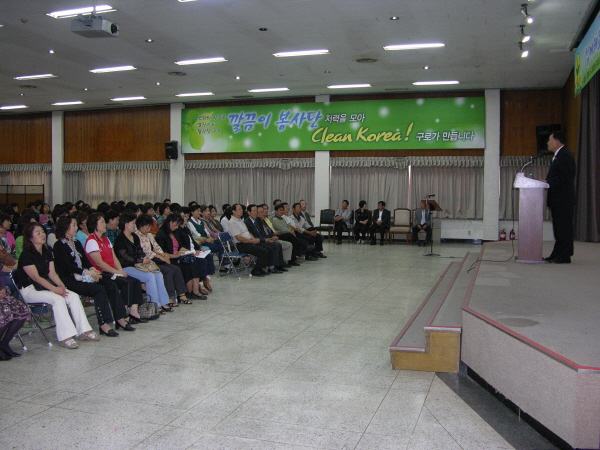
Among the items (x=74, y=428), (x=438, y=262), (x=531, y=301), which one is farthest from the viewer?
(x=438, y=262)

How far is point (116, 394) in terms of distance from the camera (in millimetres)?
3453

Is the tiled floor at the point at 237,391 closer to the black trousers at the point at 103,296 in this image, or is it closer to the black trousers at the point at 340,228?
the black trousers at the point at 103,296

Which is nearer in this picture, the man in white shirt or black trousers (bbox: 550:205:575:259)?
black trousers (bbox: 550:205:575:259)

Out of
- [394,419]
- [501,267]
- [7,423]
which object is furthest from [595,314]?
[7,423]

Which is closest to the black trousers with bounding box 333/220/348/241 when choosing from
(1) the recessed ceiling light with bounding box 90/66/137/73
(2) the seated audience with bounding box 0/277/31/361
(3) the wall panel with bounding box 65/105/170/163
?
(3) the wall panel with bounding box 65/105/170/163

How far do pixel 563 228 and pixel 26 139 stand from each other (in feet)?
58.0

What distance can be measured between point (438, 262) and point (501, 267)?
14.5ft

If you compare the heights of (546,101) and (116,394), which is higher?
(546,101)

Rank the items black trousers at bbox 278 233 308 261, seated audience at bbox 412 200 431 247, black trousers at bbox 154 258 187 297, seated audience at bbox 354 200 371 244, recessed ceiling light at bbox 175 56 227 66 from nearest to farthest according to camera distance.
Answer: black trousers at bbox 154 258 187 297
black trousers at bbox 278 233 308 261
recessed ceiling light at bbox 175 56 227 66
seated audience at bbox 412 200 431 247
seated audience at bbox 354 200 371 244

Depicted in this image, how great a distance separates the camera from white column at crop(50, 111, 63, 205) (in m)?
17.8

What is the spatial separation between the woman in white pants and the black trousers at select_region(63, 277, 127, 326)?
0.15m

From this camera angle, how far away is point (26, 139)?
60.1 feet

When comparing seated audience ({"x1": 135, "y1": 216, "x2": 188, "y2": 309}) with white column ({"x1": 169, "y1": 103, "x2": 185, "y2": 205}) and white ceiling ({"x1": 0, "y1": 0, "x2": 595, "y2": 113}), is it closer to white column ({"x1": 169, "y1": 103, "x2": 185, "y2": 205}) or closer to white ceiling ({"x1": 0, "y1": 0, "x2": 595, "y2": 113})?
white ceiling ({"x1": 0, "y1": 0, "x2": 595, "y2": 113})

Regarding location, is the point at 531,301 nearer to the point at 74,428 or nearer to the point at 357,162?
the point at 74,428
